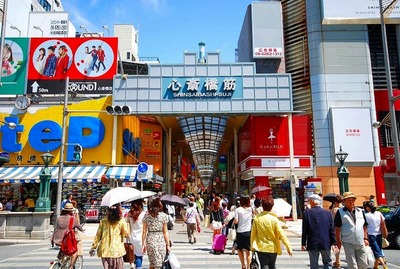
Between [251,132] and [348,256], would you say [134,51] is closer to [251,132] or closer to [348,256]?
[251,132]

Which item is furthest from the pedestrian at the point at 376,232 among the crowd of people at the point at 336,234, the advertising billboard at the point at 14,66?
the advertising billboard at the point at 14,66

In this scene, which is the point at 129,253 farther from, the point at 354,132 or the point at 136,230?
the point at 354,132

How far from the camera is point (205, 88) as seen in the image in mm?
24578

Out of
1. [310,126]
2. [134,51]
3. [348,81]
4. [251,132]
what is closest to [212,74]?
[251,132]

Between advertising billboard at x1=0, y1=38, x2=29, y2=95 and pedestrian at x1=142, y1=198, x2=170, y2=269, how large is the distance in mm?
24156

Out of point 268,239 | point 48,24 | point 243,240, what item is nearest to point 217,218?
point 243,240

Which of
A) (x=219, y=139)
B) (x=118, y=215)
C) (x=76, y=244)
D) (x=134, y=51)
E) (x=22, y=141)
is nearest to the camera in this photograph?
(x=118, y=215)

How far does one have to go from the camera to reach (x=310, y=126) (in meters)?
26.0

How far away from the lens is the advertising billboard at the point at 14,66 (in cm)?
2667

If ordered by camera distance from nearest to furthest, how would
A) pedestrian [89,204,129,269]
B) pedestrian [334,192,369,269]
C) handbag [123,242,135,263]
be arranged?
pedestrian [89,204,129,269]
pedestrian [334,192,369,269]
handbag [123,242,135,263]

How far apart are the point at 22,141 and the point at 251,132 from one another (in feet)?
52.8

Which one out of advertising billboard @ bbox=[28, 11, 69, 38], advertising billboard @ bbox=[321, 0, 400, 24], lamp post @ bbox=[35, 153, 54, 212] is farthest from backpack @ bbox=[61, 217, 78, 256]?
advertising billboard @ bbox=[28, 11, 69, 38]

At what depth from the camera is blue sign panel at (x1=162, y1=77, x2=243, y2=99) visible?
24484mm

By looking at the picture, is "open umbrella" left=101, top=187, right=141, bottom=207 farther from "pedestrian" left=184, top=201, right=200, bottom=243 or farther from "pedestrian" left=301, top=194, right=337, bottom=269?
"pedestrian" left=184, top=201, right=200, bottom=243
